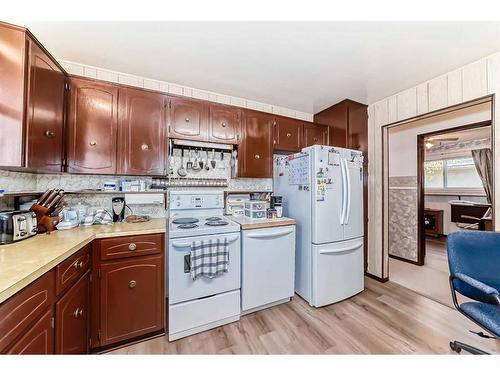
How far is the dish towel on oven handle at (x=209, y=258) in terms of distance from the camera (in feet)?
5.37

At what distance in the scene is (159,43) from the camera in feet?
5.23

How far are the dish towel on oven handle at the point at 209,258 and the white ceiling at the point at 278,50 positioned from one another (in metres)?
1.62

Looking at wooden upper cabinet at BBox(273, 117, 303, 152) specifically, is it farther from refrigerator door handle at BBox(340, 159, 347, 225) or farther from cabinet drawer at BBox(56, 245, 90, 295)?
cabinet drawer at BBox(56, 245, 90, 295)

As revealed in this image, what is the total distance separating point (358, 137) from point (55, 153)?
320cm

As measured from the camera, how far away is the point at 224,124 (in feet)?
7.54

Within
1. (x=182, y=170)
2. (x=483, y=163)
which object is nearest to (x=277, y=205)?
(x=182, y=170)

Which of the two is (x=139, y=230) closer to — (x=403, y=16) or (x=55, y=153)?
(x=55, y=153)

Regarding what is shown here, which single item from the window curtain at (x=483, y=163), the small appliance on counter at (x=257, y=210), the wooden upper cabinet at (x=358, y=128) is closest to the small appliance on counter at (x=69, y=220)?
the small appliance on counter at (x=257, y=210)

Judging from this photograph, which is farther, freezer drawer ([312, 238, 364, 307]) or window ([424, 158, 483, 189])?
window ([424, 158, 483, 189])

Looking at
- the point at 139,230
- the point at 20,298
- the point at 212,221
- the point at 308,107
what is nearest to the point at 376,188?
the point at 308,107

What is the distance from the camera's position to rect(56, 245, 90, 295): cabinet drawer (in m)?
1.04

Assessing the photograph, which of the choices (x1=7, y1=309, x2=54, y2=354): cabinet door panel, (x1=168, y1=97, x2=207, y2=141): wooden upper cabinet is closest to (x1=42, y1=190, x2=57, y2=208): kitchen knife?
(x1=7, y1=309, x2=54, y2=354): cabinet door panel

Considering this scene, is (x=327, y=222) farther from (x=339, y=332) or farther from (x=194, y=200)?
(x=194, y=200)

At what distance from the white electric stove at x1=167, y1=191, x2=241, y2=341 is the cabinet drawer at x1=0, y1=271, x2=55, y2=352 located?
2.41ft
